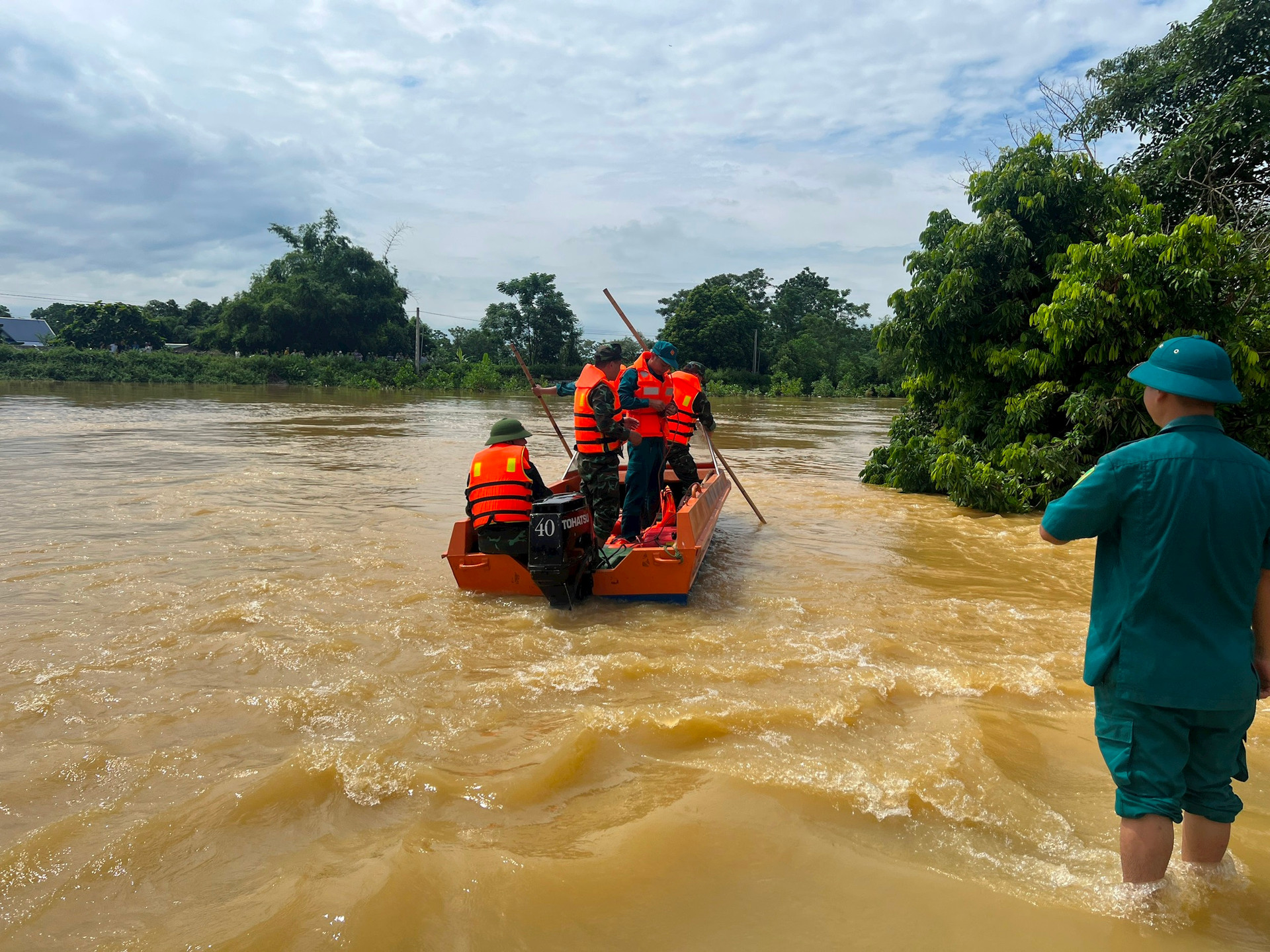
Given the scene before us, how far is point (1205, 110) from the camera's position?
10586mm

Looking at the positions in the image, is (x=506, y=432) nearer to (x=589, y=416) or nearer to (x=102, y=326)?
(x=589, y=416)

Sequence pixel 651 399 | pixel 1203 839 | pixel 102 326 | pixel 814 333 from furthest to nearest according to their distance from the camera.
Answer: pixel 814 333 < pixel 102 326 < pixel 651 399 < pixel 1203 839

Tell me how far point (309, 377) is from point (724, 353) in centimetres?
2516

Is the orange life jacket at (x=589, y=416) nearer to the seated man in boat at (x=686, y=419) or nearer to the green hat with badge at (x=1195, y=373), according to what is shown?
the seated man in boat at (x=686, y=419)

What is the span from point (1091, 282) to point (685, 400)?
15.1ft

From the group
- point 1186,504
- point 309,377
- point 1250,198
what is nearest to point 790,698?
point 1186,504

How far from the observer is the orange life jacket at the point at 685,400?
752 cm

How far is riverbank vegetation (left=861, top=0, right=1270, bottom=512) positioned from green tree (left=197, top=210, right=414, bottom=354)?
4011 centimetres

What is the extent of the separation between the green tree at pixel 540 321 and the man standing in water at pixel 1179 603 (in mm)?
49941

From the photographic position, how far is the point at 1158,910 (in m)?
2.14

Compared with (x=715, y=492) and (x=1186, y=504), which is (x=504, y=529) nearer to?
(x=715, y=492)

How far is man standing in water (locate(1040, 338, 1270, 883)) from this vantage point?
199 cm

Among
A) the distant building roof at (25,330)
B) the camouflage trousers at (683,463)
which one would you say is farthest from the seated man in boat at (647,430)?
the distant building roof at (25,330)

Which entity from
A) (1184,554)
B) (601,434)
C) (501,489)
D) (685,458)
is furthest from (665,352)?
(1184,554)
